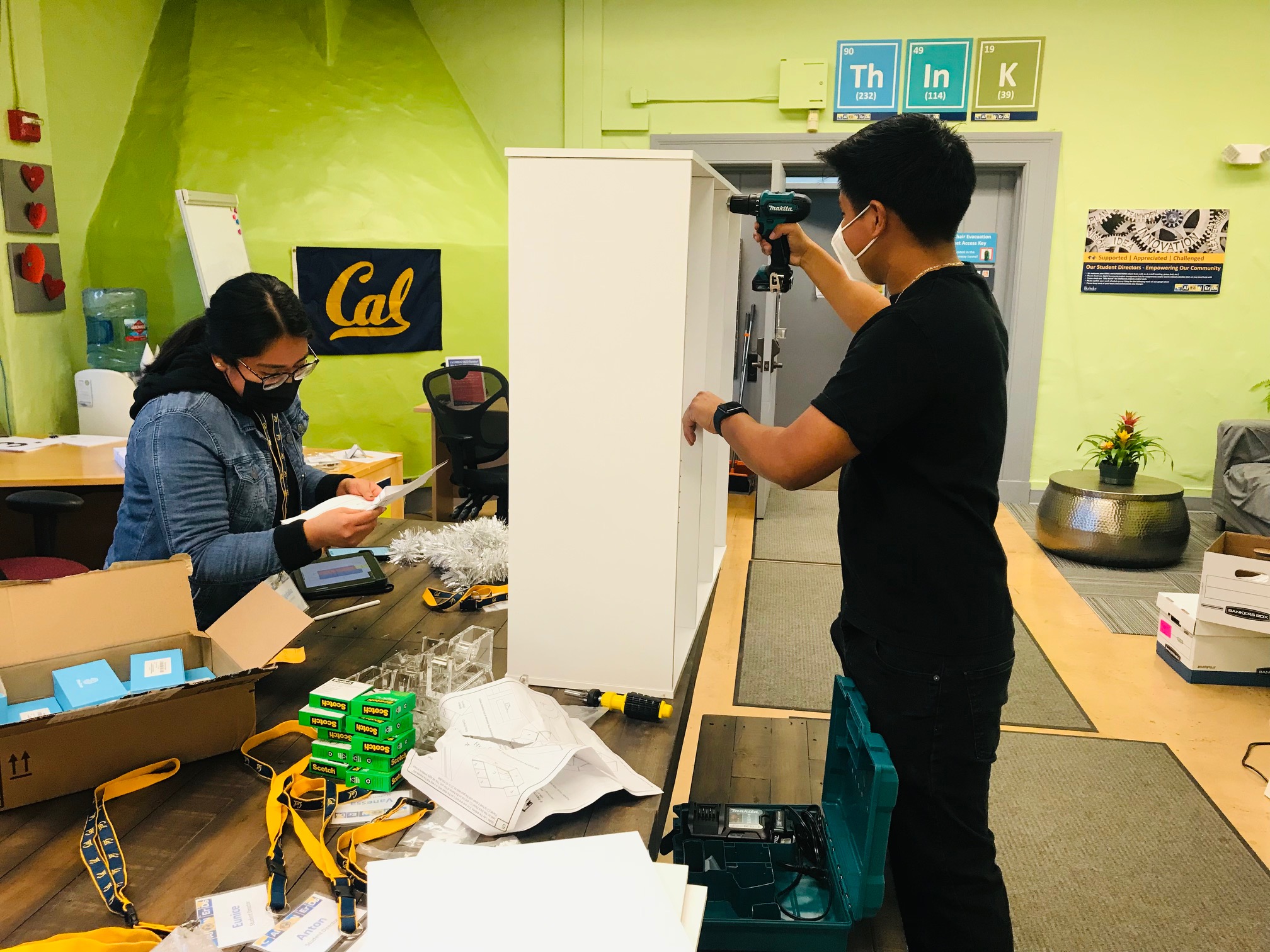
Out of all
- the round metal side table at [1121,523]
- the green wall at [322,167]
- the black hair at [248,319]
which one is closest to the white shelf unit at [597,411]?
the black hair at [248,319]

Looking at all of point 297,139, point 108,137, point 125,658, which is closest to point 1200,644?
point 125,658

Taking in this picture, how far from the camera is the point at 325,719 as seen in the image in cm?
133

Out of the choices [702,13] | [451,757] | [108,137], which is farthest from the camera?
[702,13]

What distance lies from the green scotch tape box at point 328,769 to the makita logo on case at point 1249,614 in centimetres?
304

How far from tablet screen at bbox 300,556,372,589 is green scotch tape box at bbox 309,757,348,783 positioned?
2.50 feet

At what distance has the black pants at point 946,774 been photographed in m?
1.41

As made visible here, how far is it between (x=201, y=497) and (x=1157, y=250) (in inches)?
215

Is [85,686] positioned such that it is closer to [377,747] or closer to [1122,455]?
[377,747]

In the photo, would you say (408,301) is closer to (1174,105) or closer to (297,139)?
(297,139)

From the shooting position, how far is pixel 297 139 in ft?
17.6

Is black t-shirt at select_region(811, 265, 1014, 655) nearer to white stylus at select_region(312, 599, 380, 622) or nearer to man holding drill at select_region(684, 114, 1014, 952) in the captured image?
man holding drill at select_region(684, 114, 1014, 952)

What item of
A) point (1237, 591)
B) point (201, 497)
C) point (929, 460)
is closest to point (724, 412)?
point (929, 460)

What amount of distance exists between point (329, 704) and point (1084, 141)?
5501mm

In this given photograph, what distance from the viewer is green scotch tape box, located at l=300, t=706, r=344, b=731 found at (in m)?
1.32
